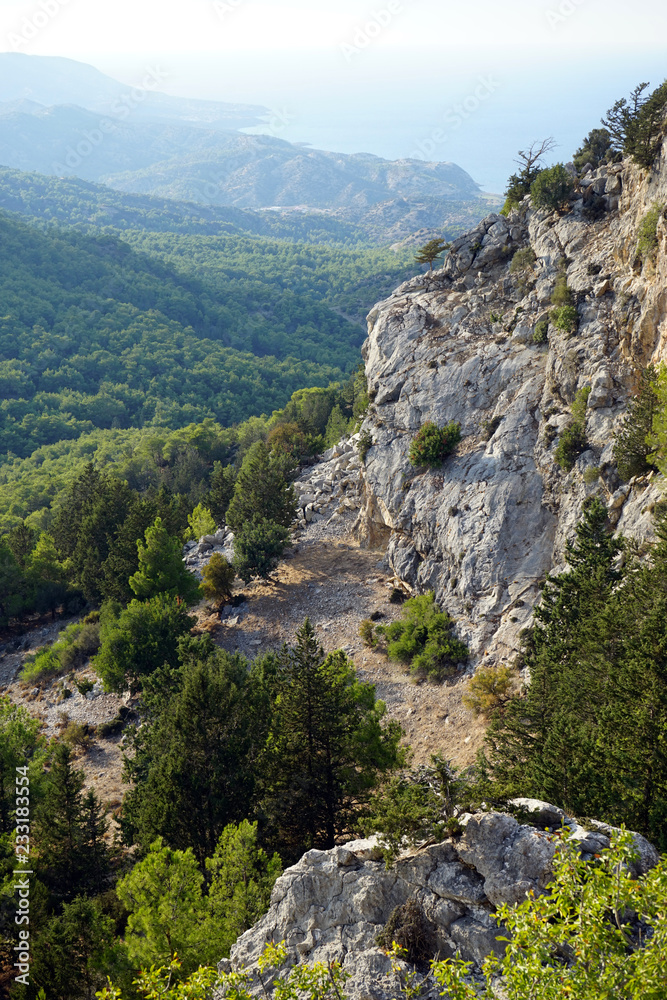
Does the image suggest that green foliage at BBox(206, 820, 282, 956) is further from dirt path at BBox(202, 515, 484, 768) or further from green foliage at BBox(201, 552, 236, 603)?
green foliage at BBox(201, 552, 236, 603)

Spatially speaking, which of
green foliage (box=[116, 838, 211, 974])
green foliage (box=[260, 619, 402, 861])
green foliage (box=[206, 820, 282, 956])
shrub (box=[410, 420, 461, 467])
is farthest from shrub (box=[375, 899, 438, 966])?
shrub (box=[410, 420, 461, 467])

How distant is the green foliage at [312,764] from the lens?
19359 mm

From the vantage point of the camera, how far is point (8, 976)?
17953 millimetres

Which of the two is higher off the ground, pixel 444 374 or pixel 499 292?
pixel 499 292

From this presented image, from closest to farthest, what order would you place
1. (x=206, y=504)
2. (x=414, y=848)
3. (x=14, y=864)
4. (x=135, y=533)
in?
1. (x=414, y=848)
2. (x=14, y=864)
3. (x=135, y=533)
4. (x=206, y=504)

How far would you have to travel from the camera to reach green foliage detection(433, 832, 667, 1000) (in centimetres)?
708

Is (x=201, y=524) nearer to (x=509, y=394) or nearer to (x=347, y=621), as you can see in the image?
(x=347, y=621)

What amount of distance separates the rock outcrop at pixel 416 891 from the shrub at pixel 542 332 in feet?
91.5

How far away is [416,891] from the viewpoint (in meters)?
11.5

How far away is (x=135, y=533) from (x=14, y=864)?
24253 millimetres

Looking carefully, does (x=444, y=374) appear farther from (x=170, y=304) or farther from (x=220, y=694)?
(x=170, y=304)

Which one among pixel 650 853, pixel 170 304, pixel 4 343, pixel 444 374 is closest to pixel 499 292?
pixel 444 374

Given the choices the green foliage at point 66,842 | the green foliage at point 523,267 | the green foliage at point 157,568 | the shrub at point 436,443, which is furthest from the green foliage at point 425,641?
the green foliage at point 523,267

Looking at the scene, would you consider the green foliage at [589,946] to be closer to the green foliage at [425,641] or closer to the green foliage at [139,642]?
the green foliage at [425,641]
